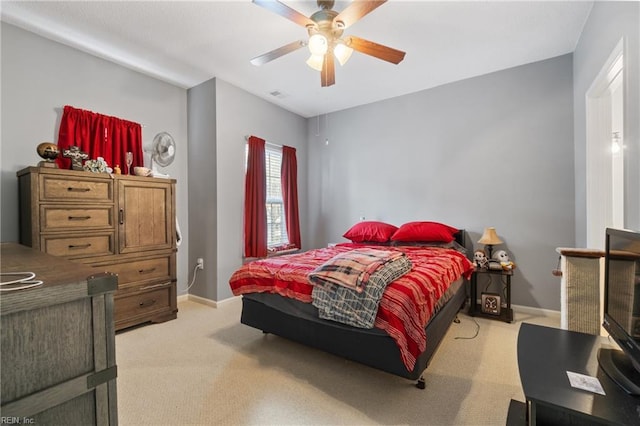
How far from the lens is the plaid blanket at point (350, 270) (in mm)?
1883

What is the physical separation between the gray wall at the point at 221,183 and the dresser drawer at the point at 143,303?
0.55 meters

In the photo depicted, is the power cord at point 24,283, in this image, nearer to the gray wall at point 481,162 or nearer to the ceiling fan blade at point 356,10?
the ceiling fan blade at point 356,10

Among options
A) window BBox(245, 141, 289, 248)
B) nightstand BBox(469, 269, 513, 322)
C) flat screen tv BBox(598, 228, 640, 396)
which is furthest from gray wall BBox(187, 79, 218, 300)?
flat screen tv BBox(598, 228, 640, 396)

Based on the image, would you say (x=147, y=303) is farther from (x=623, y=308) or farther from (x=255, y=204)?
(x=623, y=308)

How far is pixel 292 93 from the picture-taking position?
397 centimetres

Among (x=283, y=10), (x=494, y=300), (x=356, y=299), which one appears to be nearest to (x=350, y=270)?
(x=356, y=299)

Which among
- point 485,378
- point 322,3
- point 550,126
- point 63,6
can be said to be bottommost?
point 485,378

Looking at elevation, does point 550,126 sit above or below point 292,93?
below

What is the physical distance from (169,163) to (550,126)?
14.5 feet

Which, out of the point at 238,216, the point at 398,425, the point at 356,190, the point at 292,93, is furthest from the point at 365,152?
the point at 398,425

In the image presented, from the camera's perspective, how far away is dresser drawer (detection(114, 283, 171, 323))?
109 inches

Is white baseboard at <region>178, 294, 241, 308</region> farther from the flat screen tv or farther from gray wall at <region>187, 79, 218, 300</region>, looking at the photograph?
the flat screen tv

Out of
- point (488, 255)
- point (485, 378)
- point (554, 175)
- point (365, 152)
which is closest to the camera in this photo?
point (485, 378)

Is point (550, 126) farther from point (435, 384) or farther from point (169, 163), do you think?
point (169, 163)
